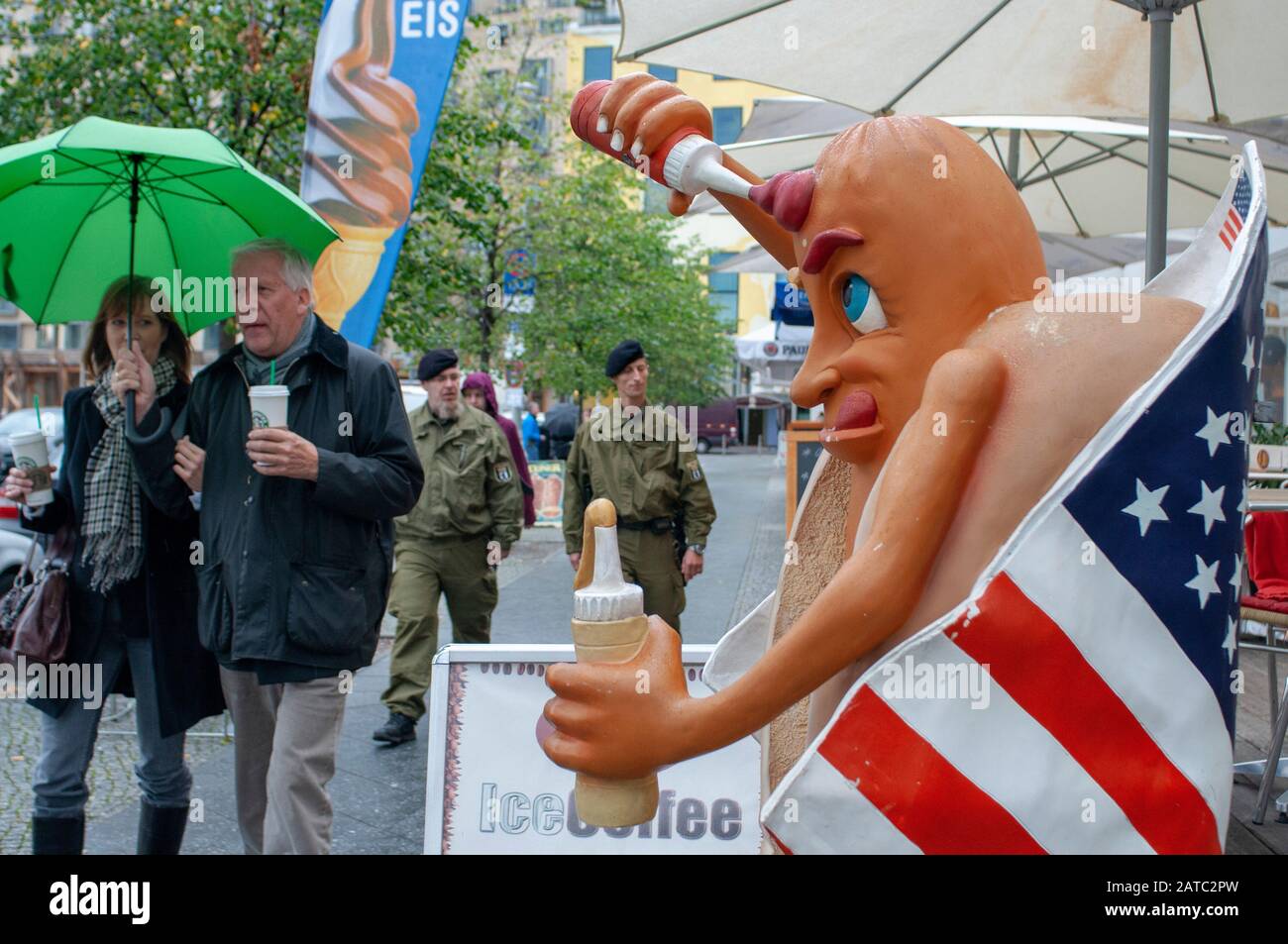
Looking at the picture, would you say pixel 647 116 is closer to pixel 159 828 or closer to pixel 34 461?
pixel 34 461

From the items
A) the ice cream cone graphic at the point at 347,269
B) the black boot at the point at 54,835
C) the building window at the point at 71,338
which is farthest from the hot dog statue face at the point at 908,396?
the building window at the point at 71,338

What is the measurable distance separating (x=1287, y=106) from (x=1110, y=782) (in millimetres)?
3767

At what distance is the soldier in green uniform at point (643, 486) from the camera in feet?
19.1

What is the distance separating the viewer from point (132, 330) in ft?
12.5

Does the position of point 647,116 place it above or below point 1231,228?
above

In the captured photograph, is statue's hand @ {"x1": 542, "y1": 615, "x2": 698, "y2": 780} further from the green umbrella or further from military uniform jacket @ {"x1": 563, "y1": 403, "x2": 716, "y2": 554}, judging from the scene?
military uniform jacket @ {"x1": 563, "y1": 403, "x2": 716, "y2": 554}

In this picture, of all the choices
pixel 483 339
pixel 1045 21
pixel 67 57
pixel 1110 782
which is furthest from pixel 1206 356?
pixel 483 339

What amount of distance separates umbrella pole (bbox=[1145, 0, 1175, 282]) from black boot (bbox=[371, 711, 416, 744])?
12.9 feet

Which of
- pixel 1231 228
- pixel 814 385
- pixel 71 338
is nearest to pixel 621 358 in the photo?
pixel 814 385

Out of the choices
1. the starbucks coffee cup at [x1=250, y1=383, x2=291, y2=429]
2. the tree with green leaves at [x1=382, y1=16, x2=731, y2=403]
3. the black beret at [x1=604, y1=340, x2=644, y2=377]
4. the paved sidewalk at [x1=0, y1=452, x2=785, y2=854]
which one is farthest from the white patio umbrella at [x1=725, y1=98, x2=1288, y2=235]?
the tree with green leaves at [x1=382, y1=16, x2=731, y2=403]

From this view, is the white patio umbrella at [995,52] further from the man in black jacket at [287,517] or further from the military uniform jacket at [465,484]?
the military uniform jacket at [465,484]

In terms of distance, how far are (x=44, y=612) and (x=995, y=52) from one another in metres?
3.65

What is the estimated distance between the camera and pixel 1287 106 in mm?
4426

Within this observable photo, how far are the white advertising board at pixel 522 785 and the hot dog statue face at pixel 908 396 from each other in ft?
6.04
